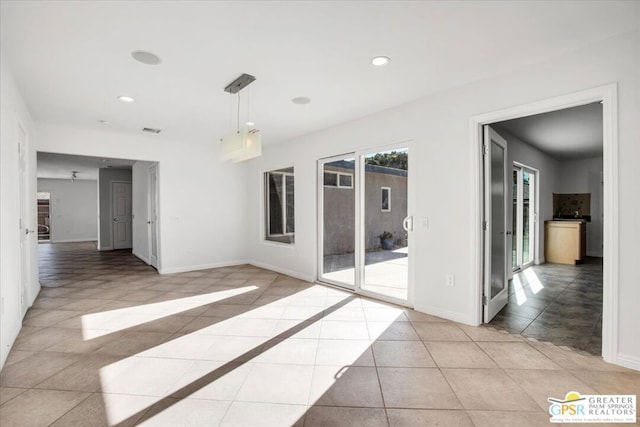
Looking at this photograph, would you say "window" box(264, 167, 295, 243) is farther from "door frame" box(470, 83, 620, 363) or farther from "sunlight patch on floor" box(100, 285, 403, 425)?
"door frame" box(470, 83, 620, 363)

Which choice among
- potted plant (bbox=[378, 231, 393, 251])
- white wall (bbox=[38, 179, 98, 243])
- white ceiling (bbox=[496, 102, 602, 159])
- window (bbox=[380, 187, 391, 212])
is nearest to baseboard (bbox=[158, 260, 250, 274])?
potted plant (bbox=[378, 231, 393, 251])

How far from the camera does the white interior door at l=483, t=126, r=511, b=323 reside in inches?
128

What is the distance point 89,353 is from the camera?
2.63 m

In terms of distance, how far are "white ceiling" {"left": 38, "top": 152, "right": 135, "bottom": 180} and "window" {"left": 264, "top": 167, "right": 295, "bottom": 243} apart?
360cm

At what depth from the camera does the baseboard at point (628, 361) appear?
7.38ft

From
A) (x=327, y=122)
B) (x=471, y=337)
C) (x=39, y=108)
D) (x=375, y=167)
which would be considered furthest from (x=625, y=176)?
(x=39, y=108)

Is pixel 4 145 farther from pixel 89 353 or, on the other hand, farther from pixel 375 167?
pixel 375 167

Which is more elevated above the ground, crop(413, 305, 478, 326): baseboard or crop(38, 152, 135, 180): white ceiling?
crop(38, 152, 135, 180): white ceiling

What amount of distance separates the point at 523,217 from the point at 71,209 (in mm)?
14286

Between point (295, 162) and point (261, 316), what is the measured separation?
9.68 ft

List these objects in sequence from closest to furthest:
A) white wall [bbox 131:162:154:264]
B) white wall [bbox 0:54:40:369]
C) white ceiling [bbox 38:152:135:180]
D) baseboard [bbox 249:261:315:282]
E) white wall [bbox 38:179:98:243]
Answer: white wall [bbox 0:54:40:369] → baseboard [bbox 249:261:315:282] → white wall [bbox 131:162:154:264] → white ceiling [bbox 38:152:135:180] → white wall [bbox 38:179:98:243]

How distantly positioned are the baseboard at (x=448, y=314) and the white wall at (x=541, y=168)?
3.13m
